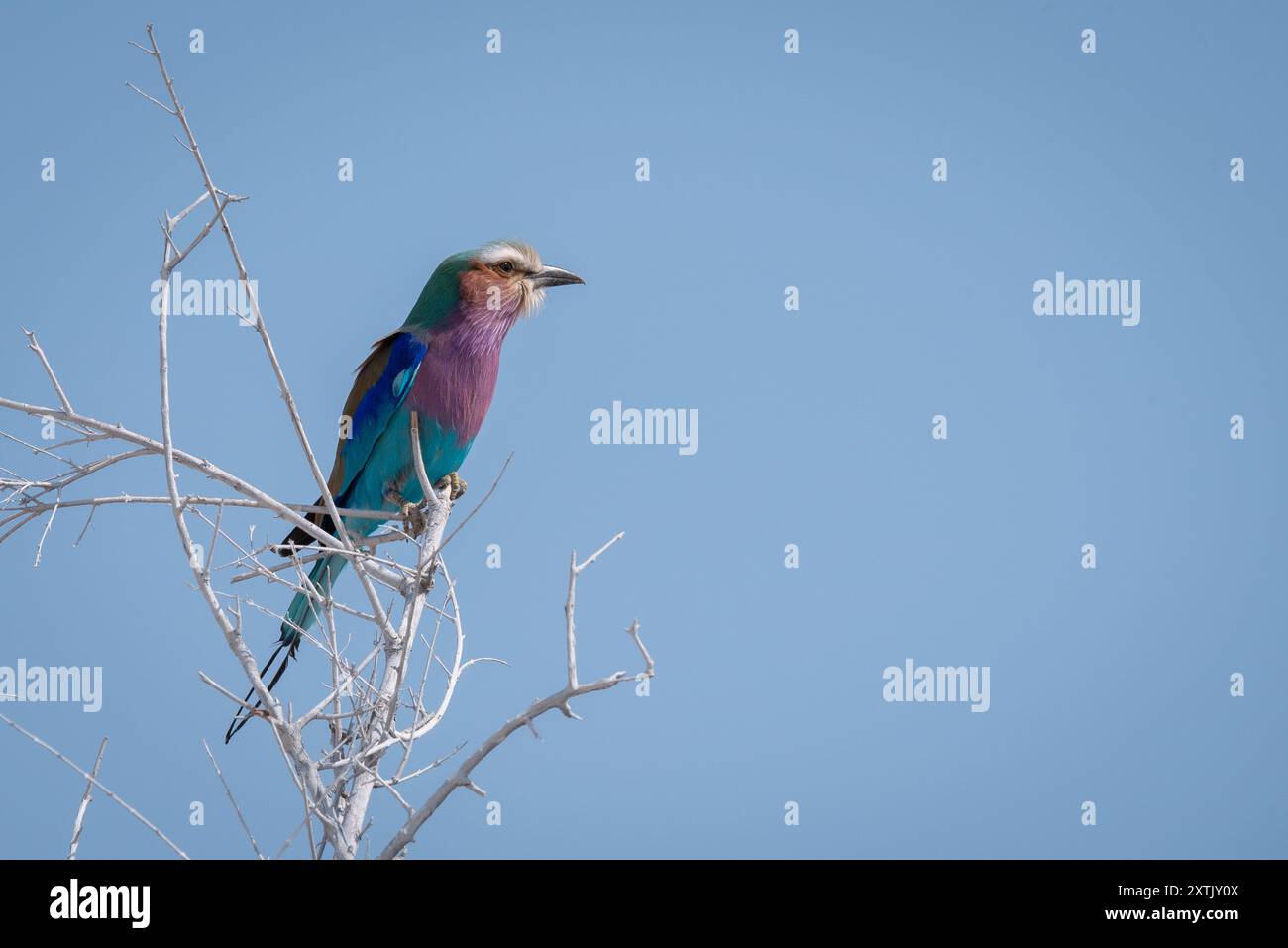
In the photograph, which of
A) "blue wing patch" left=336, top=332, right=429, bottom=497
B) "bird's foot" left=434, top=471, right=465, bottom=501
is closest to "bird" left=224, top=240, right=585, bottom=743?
"blue wing patch" left=336, top=332, right=429, bottom=497

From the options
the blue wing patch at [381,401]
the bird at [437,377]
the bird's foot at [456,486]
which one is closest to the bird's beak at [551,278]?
the bird at [437,377]

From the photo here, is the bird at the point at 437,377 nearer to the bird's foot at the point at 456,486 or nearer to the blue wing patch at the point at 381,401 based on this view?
the blue wing patch at the point at 381,401

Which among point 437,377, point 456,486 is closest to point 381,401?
point 437,377

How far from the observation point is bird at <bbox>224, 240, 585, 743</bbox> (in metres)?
5.16

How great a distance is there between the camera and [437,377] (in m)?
5.19

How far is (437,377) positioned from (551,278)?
0.68m

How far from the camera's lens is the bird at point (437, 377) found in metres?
5.16

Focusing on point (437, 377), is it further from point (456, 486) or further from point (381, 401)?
point (456, 486)

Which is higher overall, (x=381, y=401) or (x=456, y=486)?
(x=381, y=401)

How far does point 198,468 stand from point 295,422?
1.61 feet
